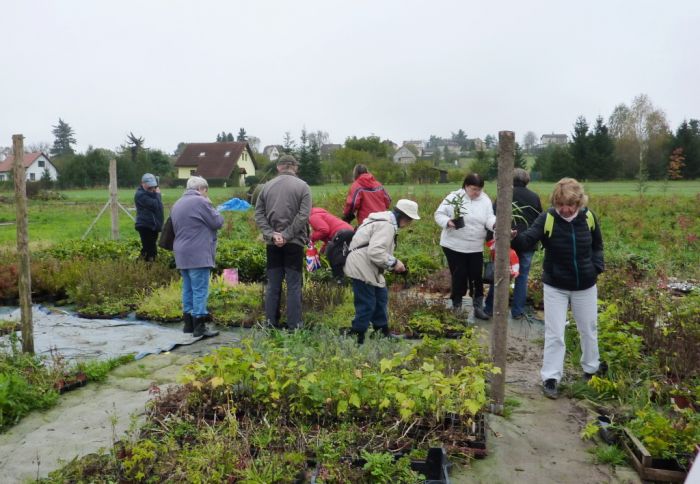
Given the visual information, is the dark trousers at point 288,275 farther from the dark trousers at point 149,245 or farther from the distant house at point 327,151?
the distant house at point 327,151

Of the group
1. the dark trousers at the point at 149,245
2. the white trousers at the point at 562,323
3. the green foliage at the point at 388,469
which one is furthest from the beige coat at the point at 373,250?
the dark trousers at the point at 149,245

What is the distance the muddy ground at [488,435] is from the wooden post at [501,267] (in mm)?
235

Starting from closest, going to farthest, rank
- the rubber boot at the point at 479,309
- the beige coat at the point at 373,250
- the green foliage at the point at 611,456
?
the green foliage at the point at 611,456, the beige coat at the point at 373,250, the rubber boot at the point at 479,309

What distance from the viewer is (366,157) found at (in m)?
28.2

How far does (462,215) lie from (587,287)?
2146 millimetres

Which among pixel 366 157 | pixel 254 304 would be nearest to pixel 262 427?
pixel 254 304

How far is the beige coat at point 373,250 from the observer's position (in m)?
5.38

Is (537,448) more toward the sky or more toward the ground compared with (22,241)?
more toward the ground

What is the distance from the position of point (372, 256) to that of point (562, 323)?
1798 millimetres

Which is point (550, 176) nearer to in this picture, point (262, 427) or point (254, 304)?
point (254, 304)

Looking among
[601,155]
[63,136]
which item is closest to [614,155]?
[601,155]

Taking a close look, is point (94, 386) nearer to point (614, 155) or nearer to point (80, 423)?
point (80, 423)

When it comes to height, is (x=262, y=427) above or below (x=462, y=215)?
below

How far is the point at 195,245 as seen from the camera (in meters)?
6.28
